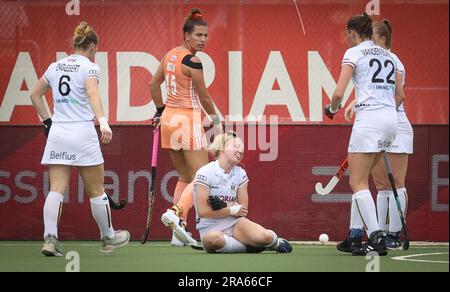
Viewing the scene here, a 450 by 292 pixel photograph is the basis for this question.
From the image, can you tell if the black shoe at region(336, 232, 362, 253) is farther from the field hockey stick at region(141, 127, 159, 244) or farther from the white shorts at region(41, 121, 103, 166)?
the field hockey stick at region(141, 127, 159, 244)

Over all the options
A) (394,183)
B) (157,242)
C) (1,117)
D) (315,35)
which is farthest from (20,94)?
(394,183)

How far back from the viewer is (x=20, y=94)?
39.4 ft

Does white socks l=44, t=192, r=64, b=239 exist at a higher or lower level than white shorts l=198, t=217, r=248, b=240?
higher

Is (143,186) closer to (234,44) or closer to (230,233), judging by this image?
(234,44)

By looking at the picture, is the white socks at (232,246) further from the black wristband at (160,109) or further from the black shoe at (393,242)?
the black wristband at (160,109)

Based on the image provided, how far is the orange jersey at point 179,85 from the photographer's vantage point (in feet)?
34.7

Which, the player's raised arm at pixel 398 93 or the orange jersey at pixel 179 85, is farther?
the orange jersey at pixel 179 85

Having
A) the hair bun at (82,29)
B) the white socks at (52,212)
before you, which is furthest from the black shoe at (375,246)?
the hair bun at (82,29)

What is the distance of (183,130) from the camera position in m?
10.6

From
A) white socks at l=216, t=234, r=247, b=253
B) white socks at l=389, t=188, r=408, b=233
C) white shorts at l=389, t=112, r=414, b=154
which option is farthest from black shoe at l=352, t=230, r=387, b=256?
white shorts at l=389, t=112, r=414, b=154

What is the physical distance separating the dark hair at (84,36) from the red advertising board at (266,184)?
271 centimetres

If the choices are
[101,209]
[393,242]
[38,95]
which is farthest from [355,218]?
[38,95]

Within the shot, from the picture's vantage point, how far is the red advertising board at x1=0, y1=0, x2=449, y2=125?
39.3 ft

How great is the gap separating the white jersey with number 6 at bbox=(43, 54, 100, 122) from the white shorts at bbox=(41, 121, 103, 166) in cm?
7
